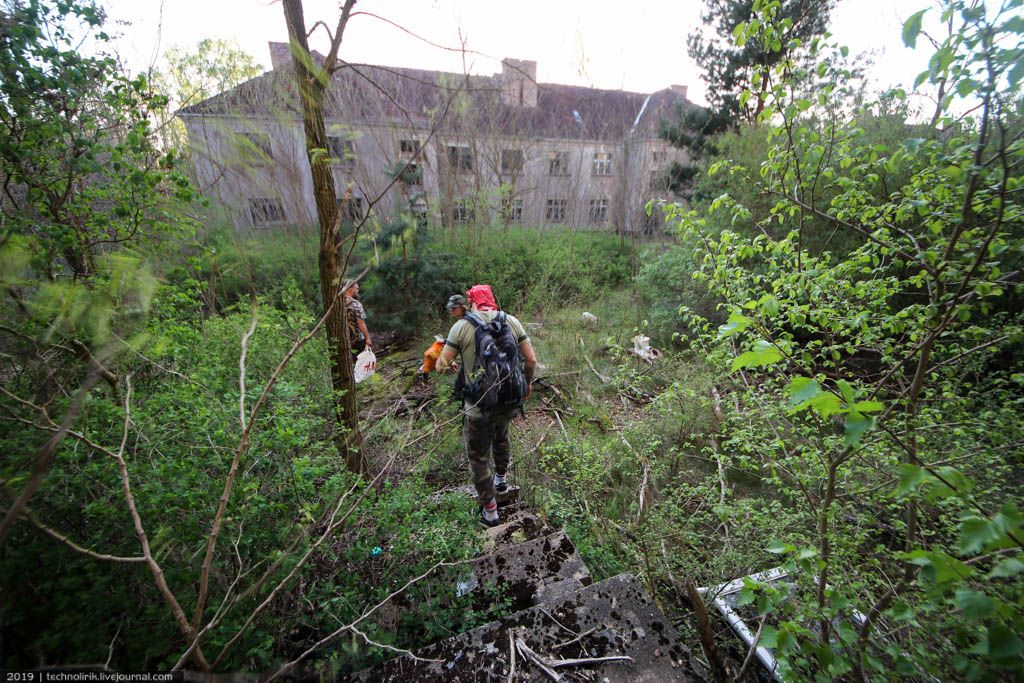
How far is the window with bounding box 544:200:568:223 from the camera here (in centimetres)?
1089

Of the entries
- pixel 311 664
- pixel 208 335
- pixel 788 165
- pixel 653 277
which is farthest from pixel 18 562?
pixel 653 277

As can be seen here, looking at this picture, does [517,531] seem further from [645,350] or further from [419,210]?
[419,210]

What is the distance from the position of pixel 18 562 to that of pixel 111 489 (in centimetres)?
39

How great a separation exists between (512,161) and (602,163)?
11.1 ft

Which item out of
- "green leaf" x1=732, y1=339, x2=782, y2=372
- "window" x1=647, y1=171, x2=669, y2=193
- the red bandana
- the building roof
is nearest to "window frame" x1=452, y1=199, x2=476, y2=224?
the building roof

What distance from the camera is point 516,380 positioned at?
289cm

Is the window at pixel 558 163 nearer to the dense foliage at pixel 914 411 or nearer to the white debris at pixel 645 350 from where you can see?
the white debris at pixel 645 350

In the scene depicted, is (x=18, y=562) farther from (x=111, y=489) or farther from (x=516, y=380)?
(x=516, y=380)

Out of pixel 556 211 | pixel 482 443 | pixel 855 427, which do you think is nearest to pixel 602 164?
pixel 556 211

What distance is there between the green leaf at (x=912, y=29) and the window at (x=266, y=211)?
10.7 m

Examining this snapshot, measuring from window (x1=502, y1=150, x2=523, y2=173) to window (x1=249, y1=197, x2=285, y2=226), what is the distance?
5.60 m

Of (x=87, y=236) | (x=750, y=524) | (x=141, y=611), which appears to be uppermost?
(x=87, y=236)

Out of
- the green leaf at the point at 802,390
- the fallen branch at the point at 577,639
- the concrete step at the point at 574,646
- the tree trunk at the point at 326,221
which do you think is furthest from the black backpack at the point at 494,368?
the green leaf at the point at 802,390

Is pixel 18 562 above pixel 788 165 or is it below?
below
